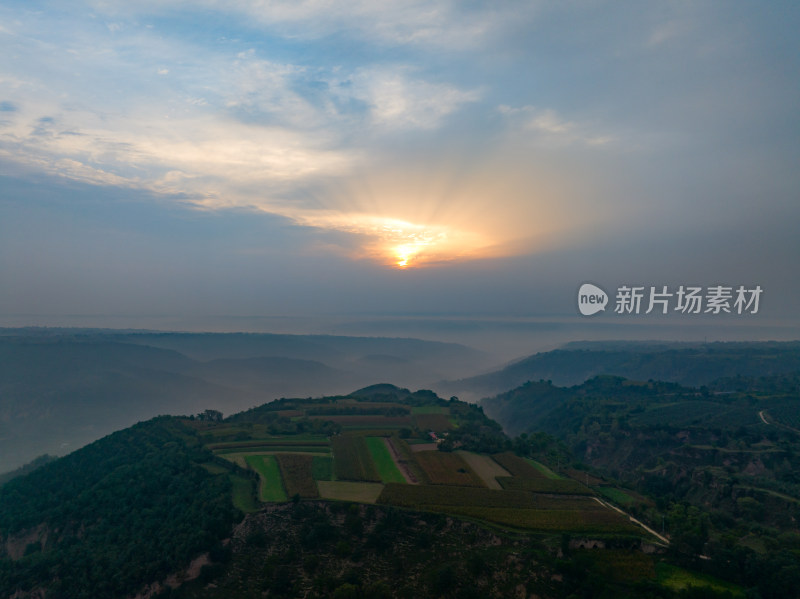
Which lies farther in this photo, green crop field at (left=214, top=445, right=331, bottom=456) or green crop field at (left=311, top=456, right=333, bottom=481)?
green crop field at (left=214, top=445, right=331, bottom=456)

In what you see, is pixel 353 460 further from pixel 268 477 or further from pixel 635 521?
pixel 635 521

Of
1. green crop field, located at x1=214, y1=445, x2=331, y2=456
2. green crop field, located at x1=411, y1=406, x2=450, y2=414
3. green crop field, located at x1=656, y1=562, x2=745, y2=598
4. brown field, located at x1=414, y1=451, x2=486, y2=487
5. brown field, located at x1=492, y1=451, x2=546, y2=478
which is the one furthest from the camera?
green crop field, located at x1=411, y1=406, x2=450, y2=414

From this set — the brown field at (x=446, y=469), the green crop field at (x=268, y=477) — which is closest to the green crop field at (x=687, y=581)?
the brown field at (x=446, y=469)

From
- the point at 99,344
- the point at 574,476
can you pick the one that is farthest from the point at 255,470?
the point at 99,344

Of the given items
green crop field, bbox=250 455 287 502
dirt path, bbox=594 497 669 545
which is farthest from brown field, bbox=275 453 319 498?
dirt path, bbox=594 497 669 545

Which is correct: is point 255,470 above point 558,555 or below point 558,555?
below

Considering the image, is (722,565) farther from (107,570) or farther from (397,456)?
(107,570)

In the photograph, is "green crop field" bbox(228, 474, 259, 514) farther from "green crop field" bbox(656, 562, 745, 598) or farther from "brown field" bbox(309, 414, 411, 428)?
"green crop field" bbox(656, 562, 745, 598)
